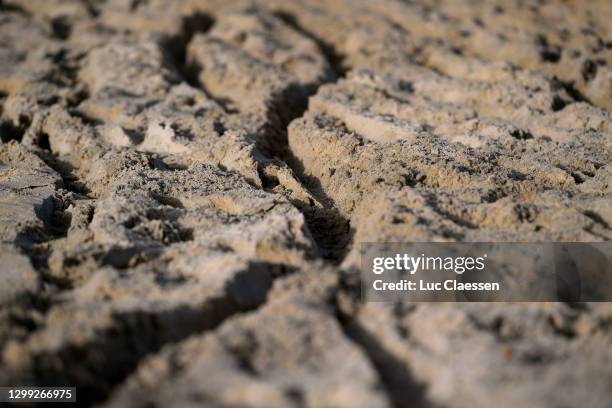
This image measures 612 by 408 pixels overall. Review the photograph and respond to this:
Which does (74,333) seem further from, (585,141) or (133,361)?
(585,141)

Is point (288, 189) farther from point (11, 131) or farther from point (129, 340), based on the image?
point (11, 131)

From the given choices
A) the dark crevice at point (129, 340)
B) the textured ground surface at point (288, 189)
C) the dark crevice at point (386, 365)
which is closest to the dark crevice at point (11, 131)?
the textured ground surface at point (288, 189)

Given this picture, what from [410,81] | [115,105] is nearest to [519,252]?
[410,81]

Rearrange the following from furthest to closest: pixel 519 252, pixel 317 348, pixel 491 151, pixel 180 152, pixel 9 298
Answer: pixel 180 152 < pixel 491 151 < pixel 519 252 < pixel 9 298 < pixel 317 348

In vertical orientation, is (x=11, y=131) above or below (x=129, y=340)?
below

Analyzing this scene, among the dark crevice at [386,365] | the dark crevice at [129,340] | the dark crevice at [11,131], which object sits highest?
the dark crevice at [386,365]

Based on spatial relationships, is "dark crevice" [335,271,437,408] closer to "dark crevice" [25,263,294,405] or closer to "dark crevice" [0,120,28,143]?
"dark crevice" [25,263,294,405]

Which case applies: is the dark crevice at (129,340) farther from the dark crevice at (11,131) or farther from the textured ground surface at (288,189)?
the dark crevice at (11,131)

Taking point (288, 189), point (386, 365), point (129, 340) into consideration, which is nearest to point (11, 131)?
point (288, 189)
